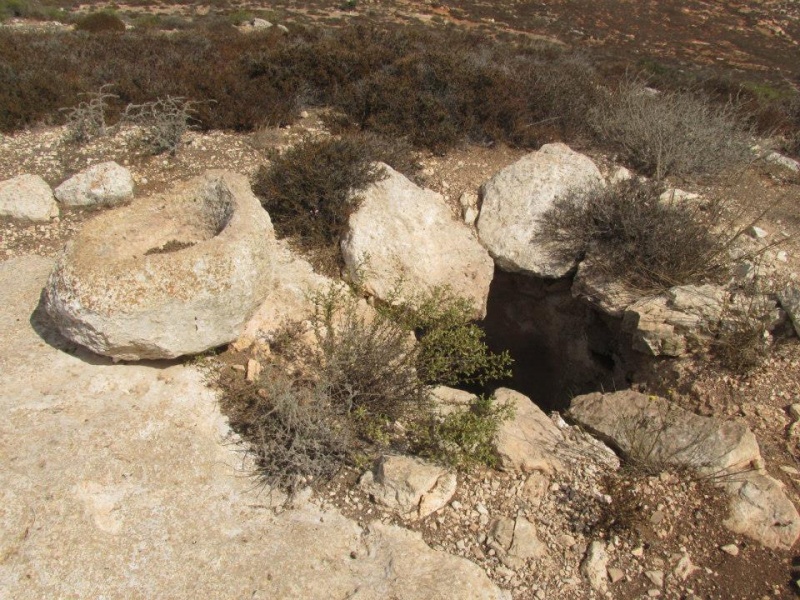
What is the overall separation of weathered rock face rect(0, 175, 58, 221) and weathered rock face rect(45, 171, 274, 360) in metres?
1.69

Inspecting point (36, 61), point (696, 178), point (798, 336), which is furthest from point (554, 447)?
point (36, 61)

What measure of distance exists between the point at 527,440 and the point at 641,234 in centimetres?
277

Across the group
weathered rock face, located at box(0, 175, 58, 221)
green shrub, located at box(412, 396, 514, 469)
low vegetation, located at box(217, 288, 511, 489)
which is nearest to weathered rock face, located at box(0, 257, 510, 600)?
low vegetation, located at box(217, 288, 511, 489)

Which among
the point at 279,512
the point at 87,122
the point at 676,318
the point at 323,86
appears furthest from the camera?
the point at 323,86

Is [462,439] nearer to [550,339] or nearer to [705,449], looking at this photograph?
[705,449]

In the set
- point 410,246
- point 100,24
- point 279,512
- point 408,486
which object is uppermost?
point 410,246

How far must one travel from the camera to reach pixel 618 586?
142 inches

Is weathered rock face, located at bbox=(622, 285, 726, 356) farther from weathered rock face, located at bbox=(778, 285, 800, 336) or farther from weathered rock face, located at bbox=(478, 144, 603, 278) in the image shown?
weathered rock face, located at bbox=(478, 144, 603, 278)

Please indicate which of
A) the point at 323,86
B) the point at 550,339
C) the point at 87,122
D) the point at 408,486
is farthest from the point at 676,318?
the point at 87,122

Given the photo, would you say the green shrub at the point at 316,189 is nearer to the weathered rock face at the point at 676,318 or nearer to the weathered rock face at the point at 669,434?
the weathered rock face at the point at 669,434

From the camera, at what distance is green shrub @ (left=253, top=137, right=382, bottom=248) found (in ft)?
19.0

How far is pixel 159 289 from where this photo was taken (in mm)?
3986

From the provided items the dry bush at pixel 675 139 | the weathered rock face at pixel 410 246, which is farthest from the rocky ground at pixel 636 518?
the dry bush at pixel 675 139

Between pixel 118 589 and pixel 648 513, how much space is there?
3363 mm
